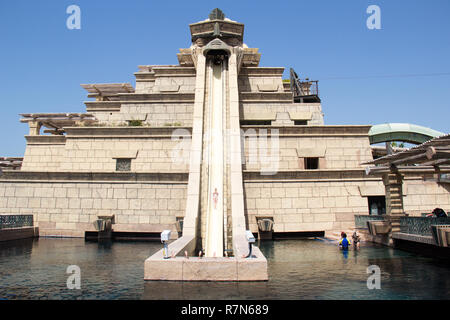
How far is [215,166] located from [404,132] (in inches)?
1303

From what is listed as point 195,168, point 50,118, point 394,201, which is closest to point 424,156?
point 394,201

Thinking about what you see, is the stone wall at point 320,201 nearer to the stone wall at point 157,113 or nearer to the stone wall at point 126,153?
the stone wall at point 126,153

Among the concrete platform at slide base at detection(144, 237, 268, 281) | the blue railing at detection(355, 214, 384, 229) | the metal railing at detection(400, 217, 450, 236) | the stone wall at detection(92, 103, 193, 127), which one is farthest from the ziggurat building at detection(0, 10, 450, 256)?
the concrete platform at slide base at detection(144, 237, 268, 281)

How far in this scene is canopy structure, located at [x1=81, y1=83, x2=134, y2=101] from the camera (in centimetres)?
3588

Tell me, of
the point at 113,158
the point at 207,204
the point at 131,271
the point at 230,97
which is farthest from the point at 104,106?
the point at 131,271

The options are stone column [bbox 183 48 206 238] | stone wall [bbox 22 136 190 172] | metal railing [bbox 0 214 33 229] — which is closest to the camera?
stone column [bbox 183 48 206 238]

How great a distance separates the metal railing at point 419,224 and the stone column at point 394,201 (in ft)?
1.67

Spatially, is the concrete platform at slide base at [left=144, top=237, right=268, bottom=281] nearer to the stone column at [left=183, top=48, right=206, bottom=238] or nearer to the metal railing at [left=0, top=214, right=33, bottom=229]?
the stone column at [left=183, top=48, right=206, bottom=238]

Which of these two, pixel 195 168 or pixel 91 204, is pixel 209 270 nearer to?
pixel 195 168

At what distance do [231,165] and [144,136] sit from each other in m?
8.97

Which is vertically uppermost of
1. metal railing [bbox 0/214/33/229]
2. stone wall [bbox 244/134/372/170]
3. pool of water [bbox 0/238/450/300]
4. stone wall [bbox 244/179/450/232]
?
stone wall [bbox 244/134/372/170]

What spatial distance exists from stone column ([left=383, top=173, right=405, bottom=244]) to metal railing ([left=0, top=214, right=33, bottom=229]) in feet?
73.8

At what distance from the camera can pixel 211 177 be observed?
1969 cm

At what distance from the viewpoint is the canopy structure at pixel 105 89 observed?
35.9 m
